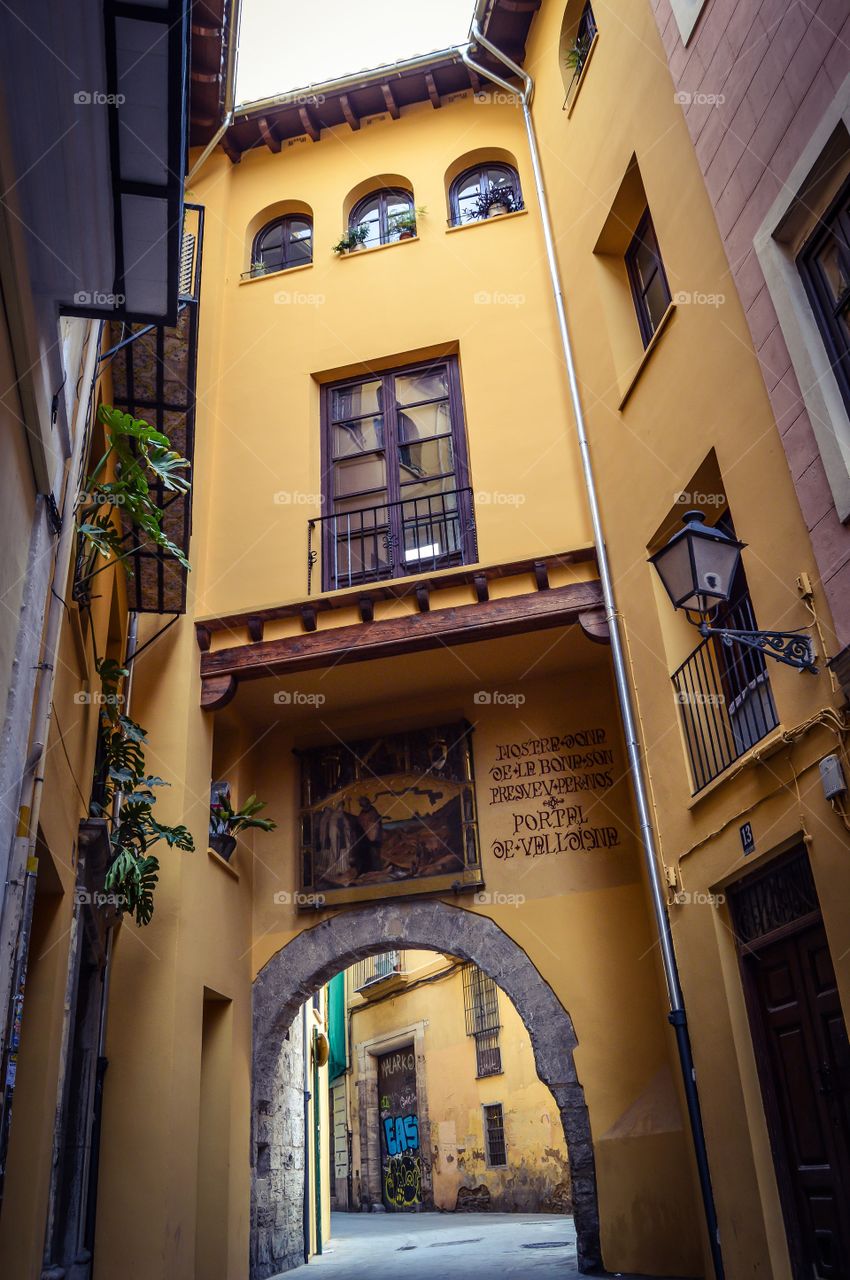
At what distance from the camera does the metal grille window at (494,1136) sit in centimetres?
1627

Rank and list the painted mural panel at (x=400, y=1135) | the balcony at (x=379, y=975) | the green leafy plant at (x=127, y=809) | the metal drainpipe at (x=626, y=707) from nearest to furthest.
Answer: the metal drainpipe at (x=626, y=707) < the green leafy plant at (x=127, y=809) < the painted mural panel at (x=400, y=1135) < the balcony at (x=379, y=975)

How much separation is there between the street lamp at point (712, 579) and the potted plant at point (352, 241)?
7.23 meters

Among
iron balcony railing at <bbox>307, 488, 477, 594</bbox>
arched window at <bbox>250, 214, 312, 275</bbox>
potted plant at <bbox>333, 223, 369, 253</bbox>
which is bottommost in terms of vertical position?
iron balcony railing at <bbox>307, 488, 477, 594</bbox>

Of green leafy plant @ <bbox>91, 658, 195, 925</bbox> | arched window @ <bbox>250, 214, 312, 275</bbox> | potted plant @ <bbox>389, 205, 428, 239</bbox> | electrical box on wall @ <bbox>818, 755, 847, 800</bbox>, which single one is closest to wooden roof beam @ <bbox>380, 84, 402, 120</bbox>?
potted plant @ <bbox>389, 205, 428, 239</bbox>

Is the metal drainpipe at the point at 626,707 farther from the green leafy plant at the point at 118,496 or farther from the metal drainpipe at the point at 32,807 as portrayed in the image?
the metal drainpipe at the point at 32,807

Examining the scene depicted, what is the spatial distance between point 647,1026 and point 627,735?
96.2 inches

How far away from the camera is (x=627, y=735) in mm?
7883

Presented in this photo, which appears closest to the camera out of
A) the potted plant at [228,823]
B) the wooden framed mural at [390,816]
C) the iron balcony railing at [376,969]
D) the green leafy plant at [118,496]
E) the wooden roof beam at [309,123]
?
the green leafy plant at [118,496]

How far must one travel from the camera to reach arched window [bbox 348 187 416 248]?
449 inches

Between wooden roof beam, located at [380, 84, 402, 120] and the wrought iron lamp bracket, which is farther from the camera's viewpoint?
wooden roof beam, located at [380, 84, 402, 120]

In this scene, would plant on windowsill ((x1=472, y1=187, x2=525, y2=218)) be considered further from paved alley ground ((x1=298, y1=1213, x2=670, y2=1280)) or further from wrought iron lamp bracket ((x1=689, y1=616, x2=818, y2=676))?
paved alley ground ((x1=298, y1=1213, x2=670, y2=1280))

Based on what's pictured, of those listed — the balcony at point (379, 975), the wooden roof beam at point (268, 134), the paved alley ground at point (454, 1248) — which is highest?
the wooden roof beam at point (268, 134)

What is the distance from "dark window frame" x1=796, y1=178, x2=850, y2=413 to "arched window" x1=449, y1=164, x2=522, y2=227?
239 inches

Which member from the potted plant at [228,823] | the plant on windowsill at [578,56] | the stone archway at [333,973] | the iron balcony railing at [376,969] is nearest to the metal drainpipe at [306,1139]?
the stone archway at [333,973]
